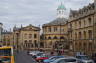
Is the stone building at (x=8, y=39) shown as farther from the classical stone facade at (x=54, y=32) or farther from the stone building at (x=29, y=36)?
the classical stone facade at (x=54, y=32)

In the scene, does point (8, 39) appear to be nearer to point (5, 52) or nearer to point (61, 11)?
point (61, 11)

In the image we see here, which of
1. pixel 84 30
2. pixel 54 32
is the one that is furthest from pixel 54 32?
pixel 84 30

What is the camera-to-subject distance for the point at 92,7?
2638 inches

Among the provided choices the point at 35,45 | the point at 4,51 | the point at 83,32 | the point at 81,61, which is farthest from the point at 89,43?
the point at 35,45

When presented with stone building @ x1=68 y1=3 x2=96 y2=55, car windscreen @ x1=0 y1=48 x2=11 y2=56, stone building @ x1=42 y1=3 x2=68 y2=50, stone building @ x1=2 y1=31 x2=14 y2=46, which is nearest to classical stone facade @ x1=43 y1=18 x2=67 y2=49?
stone building @ x1=42 y1=3 x2=68 y2=50

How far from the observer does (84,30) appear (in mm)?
72000

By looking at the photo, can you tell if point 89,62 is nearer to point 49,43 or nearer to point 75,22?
point 75,22

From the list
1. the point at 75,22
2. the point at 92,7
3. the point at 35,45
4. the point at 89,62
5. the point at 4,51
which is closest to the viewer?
the point at 4,51

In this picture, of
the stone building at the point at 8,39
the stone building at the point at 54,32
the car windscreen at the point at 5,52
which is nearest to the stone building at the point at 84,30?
the car windscreen at the point at 5,52

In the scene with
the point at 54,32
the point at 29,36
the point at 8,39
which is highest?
the point at 54,32

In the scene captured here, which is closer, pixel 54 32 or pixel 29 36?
pixel 54 32

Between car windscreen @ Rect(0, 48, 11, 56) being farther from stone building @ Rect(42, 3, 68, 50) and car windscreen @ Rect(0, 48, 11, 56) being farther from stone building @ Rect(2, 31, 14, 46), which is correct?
stone building @ Rect(2, 31, 14, 46)

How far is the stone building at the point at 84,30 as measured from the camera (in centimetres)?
6600

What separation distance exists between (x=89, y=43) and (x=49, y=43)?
58765mm
